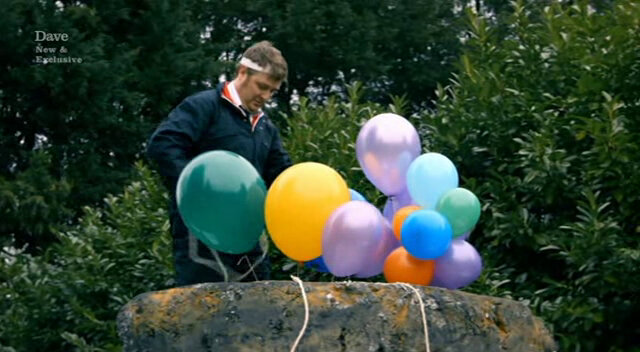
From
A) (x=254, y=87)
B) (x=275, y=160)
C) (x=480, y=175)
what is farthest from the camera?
(x=480, y=175)

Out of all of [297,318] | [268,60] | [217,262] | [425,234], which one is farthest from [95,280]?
[297,318]

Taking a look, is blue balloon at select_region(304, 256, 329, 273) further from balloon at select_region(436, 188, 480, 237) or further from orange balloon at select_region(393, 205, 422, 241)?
Result: balloon at select_region(436, 188, 480, 237)

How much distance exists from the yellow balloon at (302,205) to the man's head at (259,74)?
0.54m

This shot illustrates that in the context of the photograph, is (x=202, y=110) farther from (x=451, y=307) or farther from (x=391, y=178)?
(x=451, y=307)

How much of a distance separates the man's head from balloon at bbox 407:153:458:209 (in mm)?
596

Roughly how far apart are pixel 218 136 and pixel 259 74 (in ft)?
0.91

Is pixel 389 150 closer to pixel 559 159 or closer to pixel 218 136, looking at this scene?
pixel 218 136

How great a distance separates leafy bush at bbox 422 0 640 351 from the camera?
514 centimetres

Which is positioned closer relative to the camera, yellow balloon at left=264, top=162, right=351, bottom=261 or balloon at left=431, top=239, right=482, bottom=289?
yellow balloon at left=264, top=162, right=351, bottom=261

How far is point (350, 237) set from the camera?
3.68m

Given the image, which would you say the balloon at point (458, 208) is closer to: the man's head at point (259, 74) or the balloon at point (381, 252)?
the balloon at point (381, 252)

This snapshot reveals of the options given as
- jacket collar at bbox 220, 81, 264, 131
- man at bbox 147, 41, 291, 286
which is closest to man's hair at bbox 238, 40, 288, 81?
man at bbox 147, 41, 291, 286

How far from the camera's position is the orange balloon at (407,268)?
3.82 metres

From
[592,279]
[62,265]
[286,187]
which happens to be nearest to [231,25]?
[62,265]
